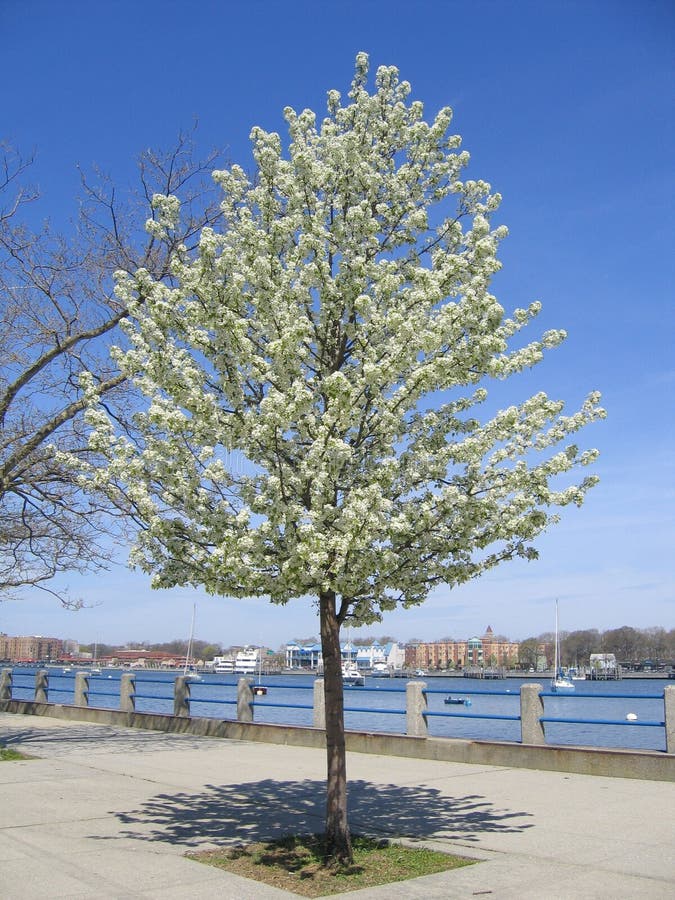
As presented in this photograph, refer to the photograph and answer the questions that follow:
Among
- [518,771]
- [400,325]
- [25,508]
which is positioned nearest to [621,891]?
[400,325]

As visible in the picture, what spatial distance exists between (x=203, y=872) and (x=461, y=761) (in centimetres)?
762

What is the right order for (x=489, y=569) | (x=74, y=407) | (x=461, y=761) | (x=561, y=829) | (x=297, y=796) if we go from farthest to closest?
(x=74, y=407), (x=461, y=761), (x=297, y=796), (x=561, y=829), (x=489, y=569)

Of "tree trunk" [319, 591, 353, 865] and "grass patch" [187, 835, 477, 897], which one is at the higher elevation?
"tree trunk" [319, 591, 353, 865]

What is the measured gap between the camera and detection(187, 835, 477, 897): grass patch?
7023 mm

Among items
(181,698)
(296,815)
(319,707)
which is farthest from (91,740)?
(296,815)

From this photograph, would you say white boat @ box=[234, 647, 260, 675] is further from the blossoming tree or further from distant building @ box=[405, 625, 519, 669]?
the blossoming tree

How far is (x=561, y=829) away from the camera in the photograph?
8.72 metres

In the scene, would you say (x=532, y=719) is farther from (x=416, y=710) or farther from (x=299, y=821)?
(x=299, y=821)

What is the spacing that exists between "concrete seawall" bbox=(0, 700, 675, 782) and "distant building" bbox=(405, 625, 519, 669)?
172 metres

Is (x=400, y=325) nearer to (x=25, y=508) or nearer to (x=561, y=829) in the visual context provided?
(x=561, y=829)

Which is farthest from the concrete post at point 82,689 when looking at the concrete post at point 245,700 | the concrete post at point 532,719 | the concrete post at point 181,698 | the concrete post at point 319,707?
the concrete post at point 532,719

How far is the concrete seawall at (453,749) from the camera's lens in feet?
39.2

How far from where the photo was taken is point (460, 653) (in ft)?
626

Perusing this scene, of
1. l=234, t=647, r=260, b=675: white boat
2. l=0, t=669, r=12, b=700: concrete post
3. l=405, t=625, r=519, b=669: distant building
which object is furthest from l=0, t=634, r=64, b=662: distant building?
l=0, t=669, r=12, b=700: concrete post
